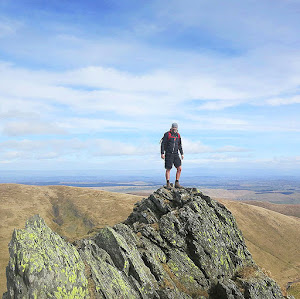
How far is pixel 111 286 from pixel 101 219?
68618 mm

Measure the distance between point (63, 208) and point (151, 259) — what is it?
248ft

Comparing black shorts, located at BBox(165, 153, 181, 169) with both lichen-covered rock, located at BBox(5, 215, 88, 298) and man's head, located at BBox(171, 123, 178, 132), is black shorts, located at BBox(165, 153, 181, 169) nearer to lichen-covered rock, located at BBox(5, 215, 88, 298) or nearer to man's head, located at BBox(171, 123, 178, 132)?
man's head, located at BBox(171, 123, 178, 132)

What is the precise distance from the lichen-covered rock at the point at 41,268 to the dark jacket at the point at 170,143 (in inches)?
644

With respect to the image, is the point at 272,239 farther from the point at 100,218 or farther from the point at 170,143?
the point at 170,143

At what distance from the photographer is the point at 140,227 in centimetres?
2323

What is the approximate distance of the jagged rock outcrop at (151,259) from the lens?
11.9 m

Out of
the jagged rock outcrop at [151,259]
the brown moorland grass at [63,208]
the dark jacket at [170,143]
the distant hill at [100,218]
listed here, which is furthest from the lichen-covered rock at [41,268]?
the brown moorland grass at [63,208]

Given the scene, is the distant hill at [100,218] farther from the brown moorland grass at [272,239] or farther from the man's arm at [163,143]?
the man's arm at [163,143]

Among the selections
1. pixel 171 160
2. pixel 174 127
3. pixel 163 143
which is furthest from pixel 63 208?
pixel 174 127

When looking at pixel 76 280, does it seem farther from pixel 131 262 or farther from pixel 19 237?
pixel 131 262

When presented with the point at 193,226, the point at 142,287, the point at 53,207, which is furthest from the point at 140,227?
the point at 53,207

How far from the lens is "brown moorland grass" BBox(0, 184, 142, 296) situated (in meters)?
73.2

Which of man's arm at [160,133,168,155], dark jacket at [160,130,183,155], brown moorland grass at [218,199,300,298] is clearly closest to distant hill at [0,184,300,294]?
brown moorland grass at [218,199,300,298]

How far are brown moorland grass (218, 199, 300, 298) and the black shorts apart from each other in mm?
55424
